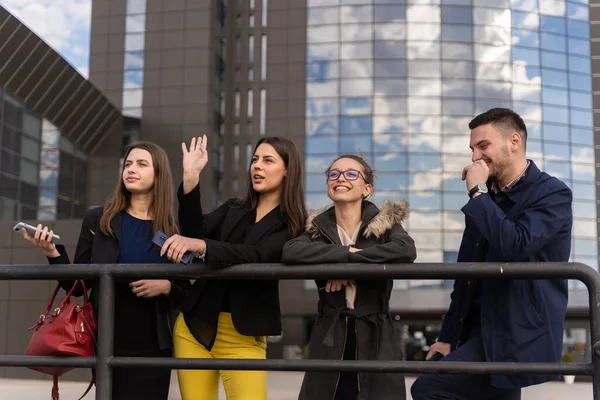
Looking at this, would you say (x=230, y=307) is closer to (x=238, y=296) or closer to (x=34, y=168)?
(x=238, y=296)

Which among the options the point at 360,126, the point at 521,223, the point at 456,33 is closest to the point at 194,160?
the point at 521,223

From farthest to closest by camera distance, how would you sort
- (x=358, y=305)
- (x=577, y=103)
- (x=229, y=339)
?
(x=577, y=103) → (x=229, y=339) → (x=358, y=305)

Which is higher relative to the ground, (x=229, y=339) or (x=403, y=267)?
(x=403, y=267)

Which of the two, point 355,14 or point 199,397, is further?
point 355,14

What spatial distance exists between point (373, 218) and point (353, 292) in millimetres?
375

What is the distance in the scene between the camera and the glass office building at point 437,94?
5234 cm

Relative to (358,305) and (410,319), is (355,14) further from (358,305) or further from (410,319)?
(358,305)

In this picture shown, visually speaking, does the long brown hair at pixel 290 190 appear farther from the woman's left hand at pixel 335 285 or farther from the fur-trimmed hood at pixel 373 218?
the woman's left hand at pixel 335 285

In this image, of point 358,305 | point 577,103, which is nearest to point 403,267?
point 358,305

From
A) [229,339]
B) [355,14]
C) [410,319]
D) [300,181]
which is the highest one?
[355,14]

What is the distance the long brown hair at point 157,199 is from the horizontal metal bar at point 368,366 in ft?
3.86

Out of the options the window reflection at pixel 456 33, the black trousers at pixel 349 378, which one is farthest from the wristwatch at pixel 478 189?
the window reflection at pixel 456 33

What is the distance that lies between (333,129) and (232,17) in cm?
1322

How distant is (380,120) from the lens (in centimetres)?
5281
